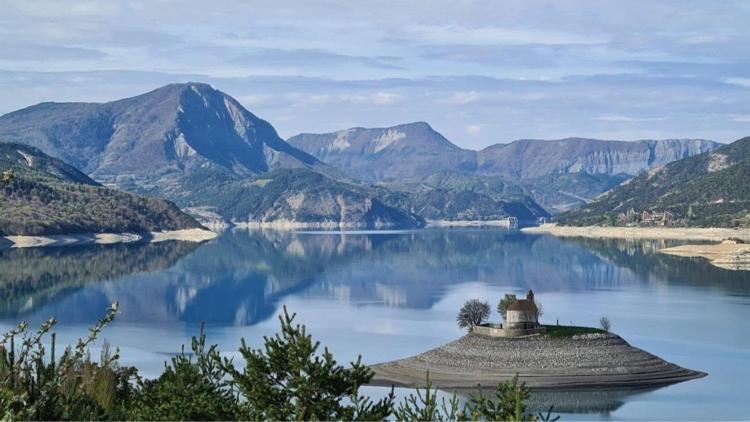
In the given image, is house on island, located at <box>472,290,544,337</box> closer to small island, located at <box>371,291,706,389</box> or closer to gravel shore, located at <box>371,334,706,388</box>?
small island, located at <box>371,291,706,389</box>

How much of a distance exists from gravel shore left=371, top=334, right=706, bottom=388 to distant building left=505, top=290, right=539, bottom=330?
1.19m

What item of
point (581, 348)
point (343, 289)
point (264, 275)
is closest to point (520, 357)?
point (581, 348)

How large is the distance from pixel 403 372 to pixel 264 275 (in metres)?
121

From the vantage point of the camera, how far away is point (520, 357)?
3059 inches

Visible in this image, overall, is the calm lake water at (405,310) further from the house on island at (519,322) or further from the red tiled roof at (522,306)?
the red tiled roof at (522,306)

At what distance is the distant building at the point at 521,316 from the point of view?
80.2 m

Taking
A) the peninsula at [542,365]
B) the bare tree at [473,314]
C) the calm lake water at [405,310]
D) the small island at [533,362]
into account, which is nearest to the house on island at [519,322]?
the small island at [533,362]

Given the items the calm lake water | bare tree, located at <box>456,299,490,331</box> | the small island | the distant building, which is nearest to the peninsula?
the small island

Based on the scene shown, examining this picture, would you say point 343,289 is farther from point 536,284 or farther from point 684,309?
point 684,309

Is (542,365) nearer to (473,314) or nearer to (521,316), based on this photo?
(521,316)

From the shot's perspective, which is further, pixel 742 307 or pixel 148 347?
pixel 742 307

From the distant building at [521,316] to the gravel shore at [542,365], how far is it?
119cm

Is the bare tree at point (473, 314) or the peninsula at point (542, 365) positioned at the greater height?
the bare tree at point (473, 314)

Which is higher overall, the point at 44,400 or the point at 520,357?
the point at 44,400
